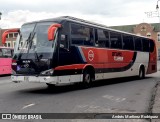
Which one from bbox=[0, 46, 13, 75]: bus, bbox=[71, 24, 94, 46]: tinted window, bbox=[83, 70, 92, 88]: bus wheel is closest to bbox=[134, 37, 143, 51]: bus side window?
bbox=[71, 24, 94, 46]: tinted window

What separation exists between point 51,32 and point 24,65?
7.23 ft

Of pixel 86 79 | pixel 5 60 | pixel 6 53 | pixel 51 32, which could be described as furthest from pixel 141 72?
pixel 51 32

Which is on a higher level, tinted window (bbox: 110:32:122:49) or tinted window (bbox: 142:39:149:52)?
tinted window (bbox: 110:32:122:49)

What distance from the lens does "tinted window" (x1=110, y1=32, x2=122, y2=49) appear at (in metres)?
19.7

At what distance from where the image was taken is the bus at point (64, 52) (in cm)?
1391

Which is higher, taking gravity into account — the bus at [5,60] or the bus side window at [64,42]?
the bus side window at [64,42]

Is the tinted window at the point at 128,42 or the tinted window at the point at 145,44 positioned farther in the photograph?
the tinted window at the point at 145,44

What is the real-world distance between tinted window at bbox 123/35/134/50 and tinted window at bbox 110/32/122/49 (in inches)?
32.5

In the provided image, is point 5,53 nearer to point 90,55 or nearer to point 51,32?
point 90,55

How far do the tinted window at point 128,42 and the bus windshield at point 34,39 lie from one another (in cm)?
811

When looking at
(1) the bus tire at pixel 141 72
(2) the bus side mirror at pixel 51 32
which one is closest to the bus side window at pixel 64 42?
(2) the bus side mirror at pixel 51 32

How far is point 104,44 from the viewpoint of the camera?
18.6m

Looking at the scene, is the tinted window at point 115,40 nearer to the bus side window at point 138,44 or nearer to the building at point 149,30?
the bus side window at point 138,44

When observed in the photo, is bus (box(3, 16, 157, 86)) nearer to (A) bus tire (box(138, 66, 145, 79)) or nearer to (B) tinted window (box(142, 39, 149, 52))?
(A) bus tire (box(138, 66, 145, 79))
